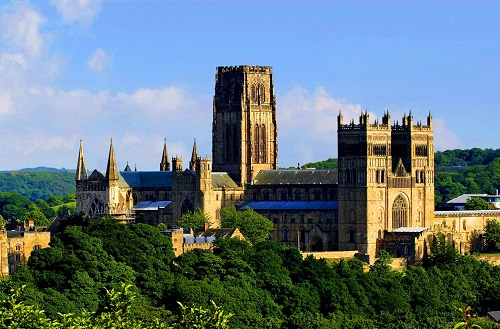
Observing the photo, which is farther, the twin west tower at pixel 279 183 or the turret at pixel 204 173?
the turret at pixel 204 173

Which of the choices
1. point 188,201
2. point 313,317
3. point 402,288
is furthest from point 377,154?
point 313,317

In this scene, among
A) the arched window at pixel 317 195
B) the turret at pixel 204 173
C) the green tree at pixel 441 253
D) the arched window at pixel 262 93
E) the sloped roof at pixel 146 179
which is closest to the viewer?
the green tree at pixel 441 253

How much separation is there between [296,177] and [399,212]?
14282 mm

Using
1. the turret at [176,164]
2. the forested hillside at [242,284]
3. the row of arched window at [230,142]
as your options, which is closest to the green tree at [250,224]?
the turret at [176,164]

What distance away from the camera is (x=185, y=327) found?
289 ft

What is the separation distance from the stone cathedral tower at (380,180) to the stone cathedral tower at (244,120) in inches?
721

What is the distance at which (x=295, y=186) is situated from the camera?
168 metres

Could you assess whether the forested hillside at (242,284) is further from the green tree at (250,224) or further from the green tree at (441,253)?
the green tree at (250,224)

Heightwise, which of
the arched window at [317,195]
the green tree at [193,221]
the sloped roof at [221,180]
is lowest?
the green tree at [193,221]

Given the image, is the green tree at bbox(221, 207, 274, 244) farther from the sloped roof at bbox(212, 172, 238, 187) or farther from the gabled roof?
the gabled roof

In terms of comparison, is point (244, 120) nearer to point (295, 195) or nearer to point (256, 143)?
point (256, 143)

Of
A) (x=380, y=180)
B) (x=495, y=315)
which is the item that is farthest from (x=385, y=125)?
(x=495, y=315)

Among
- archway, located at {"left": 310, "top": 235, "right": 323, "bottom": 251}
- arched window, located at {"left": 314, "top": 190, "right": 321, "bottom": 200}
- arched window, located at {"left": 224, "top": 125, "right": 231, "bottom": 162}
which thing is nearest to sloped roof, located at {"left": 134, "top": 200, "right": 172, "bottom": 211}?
arched window, located at {"left": 224, "top": 125, "right": 231, "bottom": 162}

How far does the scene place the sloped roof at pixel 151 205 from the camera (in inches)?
6728
